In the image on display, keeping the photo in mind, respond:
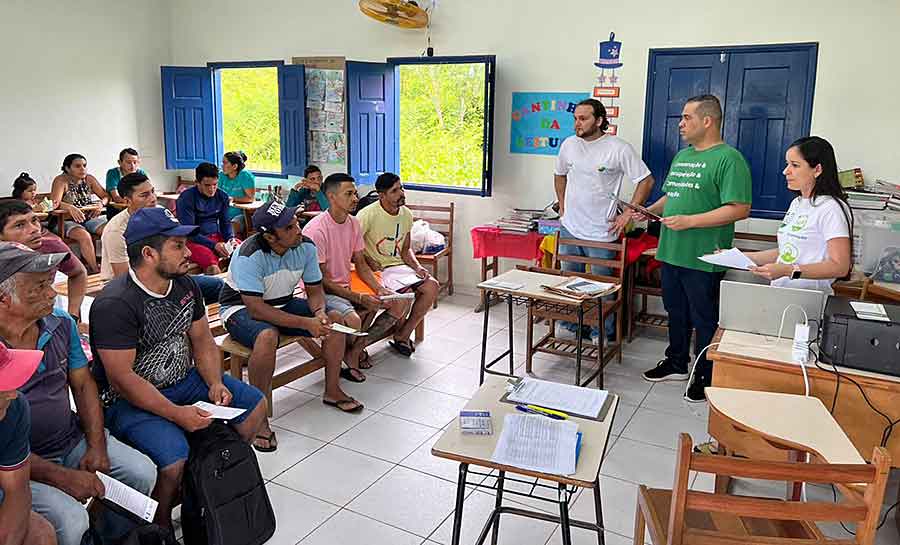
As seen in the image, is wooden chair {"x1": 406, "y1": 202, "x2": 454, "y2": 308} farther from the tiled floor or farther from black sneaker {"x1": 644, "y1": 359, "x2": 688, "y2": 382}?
black sneaker {"x1": 644, "y1": 359, "x2": 688, "y2": 382}

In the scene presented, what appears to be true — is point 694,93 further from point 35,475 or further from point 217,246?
point 35,475

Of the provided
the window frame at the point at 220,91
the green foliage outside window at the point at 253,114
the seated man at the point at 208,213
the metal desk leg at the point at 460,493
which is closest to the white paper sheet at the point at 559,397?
the metal desk leg at the point at 460,493

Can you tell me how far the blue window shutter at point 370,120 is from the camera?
6.24m

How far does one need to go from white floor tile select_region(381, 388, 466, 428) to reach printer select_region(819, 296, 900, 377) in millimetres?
1843

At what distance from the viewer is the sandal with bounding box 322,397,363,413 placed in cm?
373

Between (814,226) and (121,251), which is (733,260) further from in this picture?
(121,251)

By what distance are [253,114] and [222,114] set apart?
1.54 ft

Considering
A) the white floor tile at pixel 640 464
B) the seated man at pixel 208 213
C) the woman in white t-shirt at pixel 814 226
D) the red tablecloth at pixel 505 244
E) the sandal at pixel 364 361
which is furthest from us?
the red tablecloth at pixel 505 244

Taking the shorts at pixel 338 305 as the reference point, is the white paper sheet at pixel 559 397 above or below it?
above

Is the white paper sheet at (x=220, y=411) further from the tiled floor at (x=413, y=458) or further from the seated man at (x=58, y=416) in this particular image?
the tiled floor at (x=413, y=458)

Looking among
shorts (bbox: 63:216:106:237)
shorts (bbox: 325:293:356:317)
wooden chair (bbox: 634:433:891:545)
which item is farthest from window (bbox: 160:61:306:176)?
wooden chair (bbox: 634:433:891:545)

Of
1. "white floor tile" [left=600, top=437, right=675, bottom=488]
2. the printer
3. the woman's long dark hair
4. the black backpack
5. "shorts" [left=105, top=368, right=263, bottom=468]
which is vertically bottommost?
"white floor tile" [left=600, top=437, right=675, bottom=488]

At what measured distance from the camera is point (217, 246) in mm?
5273

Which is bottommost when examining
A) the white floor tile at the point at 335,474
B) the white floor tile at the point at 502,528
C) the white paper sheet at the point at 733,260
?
the white floor tile at the point at 502,528
